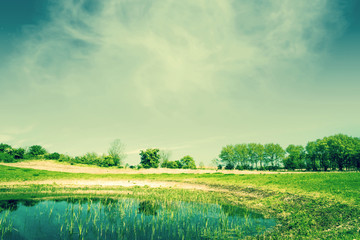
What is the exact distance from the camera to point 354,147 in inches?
4515

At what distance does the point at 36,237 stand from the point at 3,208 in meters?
10.5

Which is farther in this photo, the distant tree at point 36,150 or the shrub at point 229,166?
the shrub at point 229,166

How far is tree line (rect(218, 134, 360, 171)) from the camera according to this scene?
116m

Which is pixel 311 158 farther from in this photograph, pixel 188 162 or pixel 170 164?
pixel 170 164

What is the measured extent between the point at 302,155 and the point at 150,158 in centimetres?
11115

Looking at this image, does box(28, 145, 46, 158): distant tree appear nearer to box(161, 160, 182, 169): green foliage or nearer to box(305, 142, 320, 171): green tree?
box(161, 160, 182, 169): green foliage

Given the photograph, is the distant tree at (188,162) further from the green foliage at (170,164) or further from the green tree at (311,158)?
the green tree at (311,158)

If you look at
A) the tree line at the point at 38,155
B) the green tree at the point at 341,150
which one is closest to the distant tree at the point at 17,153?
the tree line at the point at 38,155

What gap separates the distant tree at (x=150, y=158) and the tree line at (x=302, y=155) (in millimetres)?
63021

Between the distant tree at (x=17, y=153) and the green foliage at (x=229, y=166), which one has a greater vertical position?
the distant tree at (x=17, y=153)

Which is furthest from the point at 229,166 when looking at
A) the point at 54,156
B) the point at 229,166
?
the point at 54,156

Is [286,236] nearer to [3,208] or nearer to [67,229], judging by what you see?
[67,229]

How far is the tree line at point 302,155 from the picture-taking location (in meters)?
116

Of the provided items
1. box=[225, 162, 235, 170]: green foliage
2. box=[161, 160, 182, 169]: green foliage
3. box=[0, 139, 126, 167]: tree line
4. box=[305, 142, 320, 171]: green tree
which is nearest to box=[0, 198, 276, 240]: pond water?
box=[0, 139, 126, 167]: tree line
